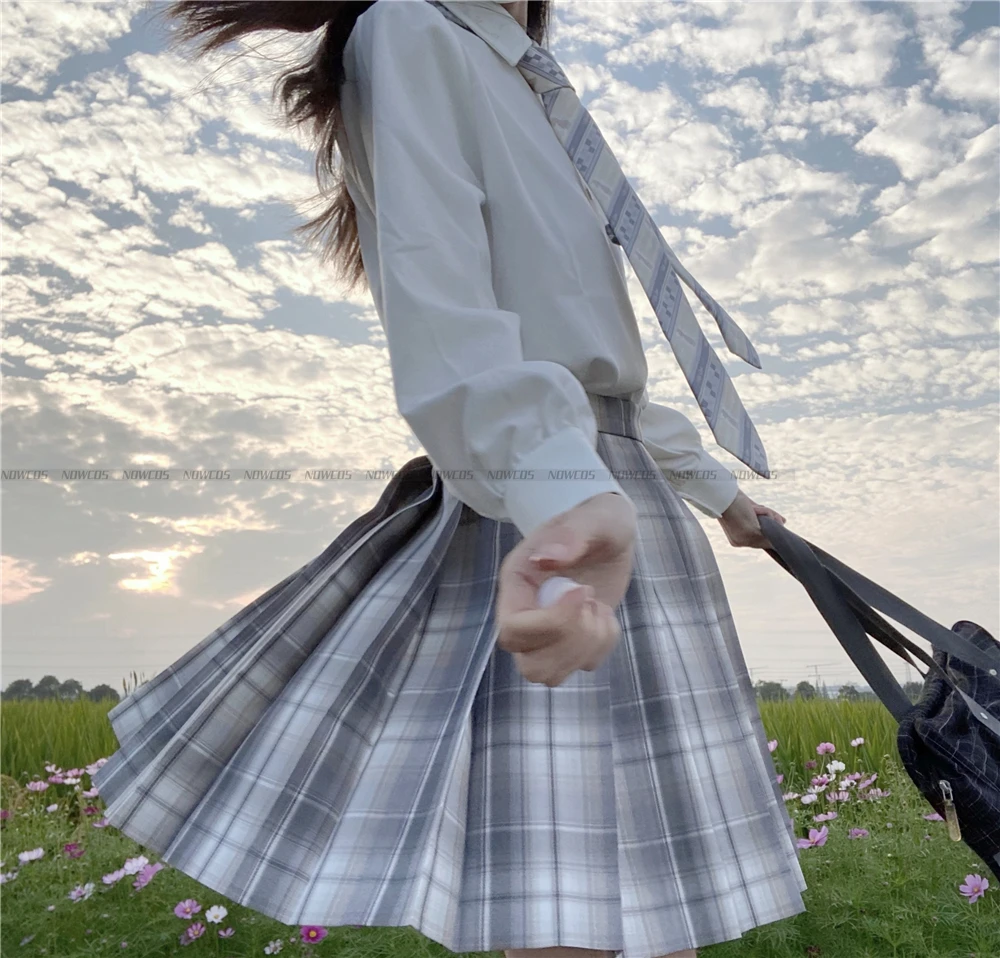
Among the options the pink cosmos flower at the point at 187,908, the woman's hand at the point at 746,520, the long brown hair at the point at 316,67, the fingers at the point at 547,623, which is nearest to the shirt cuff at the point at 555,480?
the fingers at the point at 547,623

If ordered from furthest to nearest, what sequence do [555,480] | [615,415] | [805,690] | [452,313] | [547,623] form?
[805,690] < [615,415] < [452,313] < [555,480] < [547,623]

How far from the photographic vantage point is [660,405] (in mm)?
1645

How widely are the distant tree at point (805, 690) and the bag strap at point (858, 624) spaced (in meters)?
2.65

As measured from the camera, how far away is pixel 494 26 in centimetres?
133

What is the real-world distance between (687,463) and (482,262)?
672 mm

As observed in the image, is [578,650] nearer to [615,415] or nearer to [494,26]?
[615,415]

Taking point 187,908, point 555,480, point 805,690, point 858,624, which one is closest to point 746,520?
point 858,624

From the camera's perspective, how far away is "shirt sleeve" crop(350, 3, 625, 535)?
89 cm

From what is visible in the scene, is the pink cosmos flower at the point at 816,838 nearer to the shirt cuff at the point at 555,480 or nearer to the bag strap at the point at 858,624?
the bag strap at the point at 858,624

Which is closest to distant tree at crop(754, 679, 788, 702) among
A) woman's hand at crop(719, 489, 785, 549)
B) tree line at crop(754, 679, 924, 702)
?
tree line at crop(754, 679, 924, 702)

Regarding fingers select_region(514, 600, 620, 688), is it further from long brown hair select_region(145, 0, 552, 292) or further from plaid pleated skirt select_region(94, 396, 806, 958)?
long brown hair select_region(145, 0, 552, 292)

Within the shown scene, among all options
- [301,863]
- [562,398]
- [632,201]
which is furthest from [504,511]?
[632,201]

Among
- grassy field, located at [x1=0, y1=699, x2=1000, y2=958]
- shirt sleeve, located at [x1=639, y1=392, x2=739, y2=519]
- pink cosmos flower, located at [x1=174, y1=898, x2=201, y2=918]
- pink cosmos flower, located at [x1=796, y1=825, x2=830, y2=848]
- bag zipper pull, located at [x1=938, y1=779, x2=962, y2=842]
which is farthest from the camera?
pink cosmos flower, located at [x1=796, y1=825, x2=830, y2=848]

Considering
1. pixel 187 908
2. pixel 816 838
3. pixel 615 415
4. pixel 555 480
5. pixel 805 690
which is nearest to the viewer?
pixel 555 480
